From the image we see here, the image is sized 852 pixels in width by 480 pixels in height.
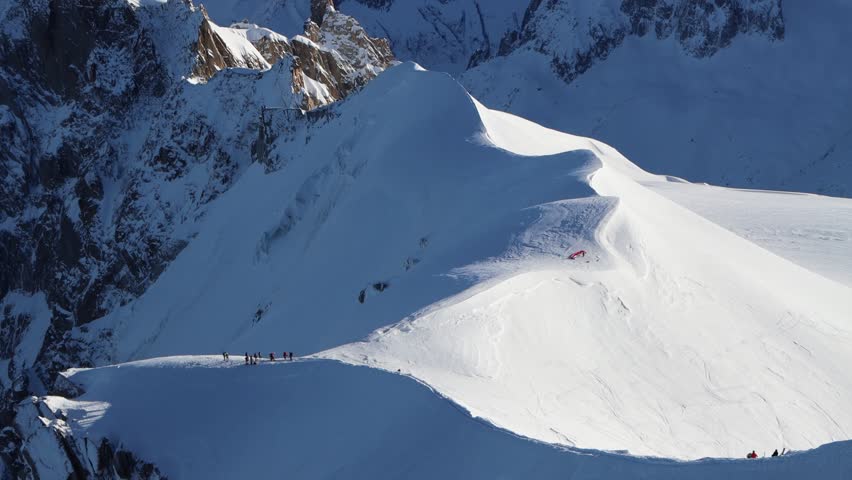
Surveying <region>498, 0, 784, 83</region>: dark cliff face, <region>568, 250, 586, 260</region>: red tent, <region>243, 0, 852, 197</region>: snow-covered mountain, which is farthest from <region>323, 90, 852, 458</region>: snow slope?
<region>498, 0, 784, 83</region>: dark cliff face

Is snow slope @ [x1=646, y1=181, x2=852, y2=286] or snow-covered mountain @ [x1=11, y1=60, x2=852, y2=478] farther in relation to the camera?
snow slope @ [x1=646, y1=181, x2=852, y2=286]

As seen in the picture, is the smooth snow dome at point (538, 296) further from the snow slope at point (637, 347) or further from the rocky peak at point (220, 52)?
the rocky peak at point (220, 52)

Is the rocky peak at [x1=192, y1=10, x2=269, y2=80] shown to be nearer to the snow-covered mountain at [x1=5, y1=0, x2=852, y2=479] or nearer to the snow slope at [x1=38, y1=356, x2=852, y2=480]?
the snow-covered mountain at [x1=5, y1=0, x2=852, y2=479]

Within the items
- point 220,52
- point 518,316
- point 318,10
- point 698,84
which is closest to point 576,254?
point 518,316

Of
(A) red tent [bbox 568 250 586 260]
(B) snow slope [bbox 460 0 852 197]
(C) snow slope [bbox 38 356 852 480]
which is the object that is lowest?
(B) snow slope [bbox 460 0 852 197]

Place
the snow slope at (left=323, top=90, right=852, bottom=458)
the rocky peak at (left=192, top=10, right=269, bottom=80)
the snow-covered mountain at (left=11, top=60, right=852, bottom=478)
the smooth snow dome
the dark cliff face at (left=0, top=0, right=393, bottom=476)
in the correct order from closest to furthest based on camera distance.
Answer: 1. the snow slope at (left=323, top=90, right=852, bottom=458)
2. the snow-covered mountain at (left=11, top=60, right=852, bottom=478)
3. the smooth snow dome
4. the dark cliff face at (left=0, top=0, right=393, bottom=476)
5. the rocky peak at (left=192, top=10, right=269, bottom=80)

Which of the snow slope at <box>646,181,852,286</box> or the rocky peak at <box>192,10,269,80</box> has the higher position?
the rocky peak at <box>192,10,269,80</box>
